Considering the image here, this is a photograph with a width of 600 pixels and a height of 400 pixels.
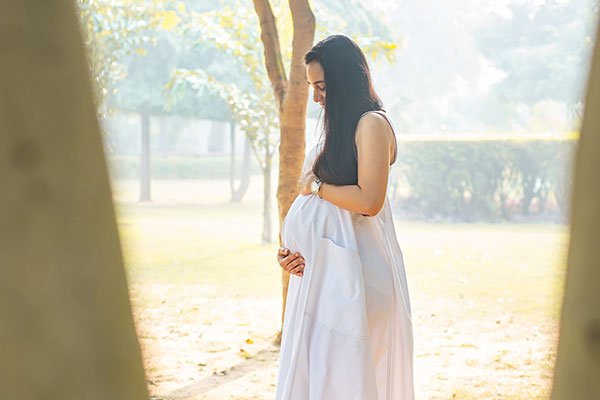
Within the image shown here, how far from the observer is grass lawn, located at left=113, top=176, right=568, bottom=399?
6137mm

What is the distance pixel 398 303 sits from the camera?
10.8 feet

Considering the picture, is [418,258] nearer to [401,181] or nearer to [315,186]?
[401,181]

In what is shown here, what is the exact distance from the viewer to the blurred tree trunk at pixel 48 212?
879 millimetres

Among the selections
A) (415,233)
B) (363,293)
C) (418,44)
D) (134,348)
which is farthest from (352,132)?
(418,44)

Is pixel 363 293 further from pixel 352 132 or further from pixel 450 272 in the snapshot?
pixel 450 272

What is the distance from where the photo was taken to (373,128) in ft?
10.2

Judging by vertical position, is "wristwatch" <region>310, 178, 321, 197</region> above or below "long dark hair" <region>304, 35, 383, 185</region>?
below

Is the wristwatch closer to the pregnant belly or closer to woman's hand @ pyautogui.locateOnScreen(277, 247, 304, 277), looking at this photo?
the pregnant belly

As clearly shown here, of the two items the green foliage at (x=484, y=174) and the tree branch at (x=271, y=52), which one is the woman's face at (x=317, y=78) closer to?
the tree branch at (x=271, y=52)

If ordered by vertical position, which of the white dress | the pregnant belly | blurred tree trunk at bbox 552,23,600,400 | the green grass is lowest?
the green grass

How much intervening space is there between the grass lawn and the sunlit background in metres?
0.03

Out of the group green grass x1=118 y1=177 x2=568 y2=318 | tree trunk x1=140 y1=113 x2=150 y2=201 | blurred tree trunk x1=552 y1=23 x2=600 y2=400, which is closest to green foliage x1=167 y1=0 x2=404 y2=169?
green grass x1=118 y1=177 x2=568 y2=318

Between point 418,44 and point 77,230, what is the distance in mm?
39272

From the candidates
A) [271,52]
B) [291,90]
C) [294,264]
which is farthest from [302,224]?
[271,52]
